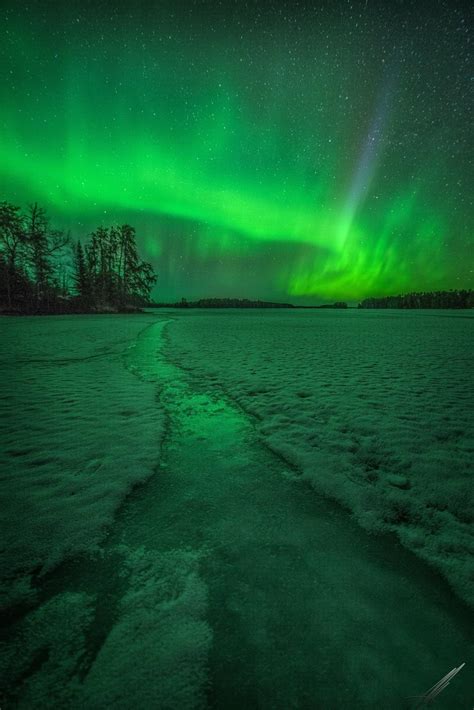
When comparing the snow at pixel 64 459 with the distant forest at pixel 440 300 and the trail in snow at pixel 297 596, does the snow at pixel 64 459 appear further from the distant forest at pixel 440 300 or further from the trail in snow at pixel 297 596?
the distant forest at pixel 440 300

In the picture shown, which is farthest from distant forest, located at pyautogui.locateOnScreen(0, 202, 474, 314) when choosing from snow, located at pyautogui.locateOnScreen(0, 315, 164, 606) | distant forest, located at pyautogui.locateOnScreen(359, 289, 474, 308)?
distant forest, located at pyautogui.locateOnScreen(359, 289, 474, 308)

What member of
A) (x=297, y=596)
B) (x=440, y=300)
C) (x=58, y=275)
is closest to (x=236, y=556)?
(x=297, y=596)

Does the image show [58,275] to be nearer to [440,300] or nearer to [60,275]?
[60,275]

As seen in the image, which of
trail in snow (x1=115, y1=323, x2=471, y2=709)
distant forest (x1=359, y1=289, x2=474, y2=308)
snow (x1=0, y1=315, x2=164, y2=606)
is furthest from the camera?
distant forest (x1=359, y1=289, x2=474, y2=308)

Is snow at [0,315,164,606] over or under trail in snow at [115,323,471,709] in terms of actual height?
over

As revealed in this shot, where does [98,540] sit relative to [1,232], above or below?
→ below

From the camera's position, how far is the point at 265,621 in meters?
2.00

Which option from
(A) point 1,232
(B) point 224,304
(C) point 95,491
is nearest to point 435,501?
(C) point 95,491

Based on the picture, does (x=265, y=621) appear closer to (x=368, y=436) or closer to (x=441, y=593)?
(x=441, y=593)

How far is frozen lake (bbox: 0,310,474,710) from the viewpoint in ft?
5.44

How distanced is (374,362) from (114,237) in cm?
7014

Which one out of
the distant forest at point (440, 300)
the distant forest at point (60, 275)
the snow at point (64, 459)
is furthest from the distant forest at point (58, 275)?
the distant forest at point (440, 300)

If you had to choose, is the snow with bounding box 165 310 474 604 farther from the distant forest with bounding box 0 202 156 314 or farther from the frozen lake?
the distant forest with bounding box 0 202 156 314

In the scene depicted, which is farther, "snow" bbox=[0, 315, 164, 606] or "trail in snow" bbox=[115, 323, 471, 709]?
"snow" bbox=[0, 315, 164, 606]
